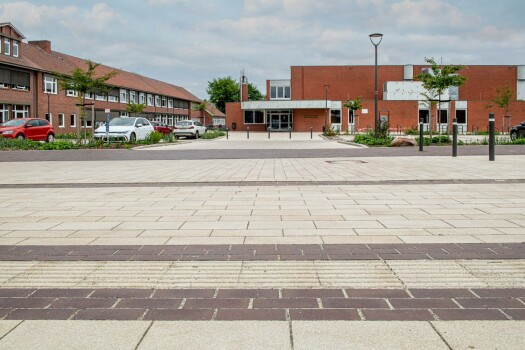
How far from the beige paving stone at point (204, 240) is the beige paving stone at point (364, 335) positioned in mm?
2157

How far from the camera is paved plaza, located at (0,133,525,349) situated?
279 cm

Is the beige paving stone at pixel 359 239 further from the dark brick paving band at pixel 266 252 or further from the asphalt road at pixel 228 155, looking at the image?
the asphalt road at pixel 228 155

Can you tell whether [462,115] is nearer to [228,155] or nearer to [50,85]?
[50,85]

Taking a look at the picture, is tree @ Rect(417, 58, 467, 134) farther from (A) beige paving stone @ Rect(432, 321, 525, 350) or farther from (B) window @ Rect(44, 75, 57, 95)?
(B) window @ Rect(44, 75, 57, 95)

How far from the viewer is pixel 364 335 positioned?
273cm

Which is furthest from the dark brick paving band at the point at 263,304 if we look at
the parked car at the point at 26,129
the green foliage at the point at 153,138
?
the parked car at the point at 26,129

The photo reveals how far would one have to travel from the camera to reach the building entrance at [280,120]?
62.4 m

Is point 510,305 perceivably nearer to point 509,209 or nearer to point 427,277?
point 427,277

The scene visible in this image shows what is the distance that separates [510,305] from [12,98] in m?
43.8

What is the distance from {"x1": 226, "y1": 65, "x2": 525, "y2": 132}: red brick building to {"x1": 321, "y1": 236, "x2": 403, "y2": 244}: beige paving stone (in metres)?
52.2

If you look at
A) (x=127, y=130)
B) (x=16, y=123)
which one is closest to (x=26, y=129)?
(x=16, y=123)

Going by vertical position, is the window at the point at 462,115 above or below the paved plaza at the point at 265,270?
above

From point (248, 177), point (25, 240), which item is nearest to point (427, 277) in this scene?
point (25, 240)

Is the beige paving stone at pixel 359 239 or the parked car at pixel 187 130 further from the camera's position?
the parked car at pixel 187 130
